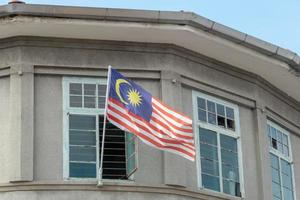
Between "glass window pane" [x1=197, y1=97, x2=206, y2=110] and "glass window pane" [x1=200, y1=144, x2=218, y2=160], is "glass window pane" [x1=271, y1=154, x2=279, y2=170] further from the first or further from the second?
"glass window pane" [x1=197, y1=97, x2=206, y2=110]

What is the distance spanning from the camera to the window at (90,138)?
20.3 m

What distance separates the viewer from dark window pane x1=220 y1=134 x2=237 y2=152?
21688 mm

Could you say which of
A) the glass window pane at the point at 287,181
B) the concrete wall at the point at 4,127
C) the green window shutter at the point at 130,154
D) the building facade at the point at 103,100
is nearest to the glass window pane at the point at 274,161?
the glass window pane at the point at 287,181

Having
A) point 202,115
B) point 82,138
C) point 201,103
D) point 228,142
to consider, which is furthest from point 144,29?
point 228,142

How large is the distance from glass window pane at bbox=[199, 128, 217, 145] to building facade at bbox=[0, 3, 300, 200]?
0.08 ft

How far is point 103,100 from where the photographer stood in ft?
68.2

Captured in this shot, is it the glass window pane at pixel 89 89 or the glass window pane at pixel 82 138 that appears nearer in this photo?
the glass window pane at pixel 82 138

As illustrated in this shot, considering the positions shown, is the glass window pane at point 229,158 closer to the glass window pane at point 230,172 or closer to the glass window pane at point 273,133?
the glass window pane at point 230,172

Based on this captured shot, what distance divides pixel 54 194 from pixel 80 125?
155cm

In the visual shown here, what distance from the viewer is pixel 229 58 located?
2195 cm

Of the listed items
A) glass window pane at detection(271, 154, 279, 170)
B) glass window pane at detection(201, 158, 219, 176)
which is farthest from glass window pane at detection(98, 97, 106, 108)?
glass window pane at detection(271, 154, 279, 170)

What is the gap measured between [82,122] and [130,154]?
3.57ft

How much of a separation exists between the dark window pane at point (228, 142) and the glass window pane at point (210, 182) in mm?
780

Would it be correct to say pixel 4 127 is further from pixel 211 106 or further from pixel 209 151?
pixel 211 106
